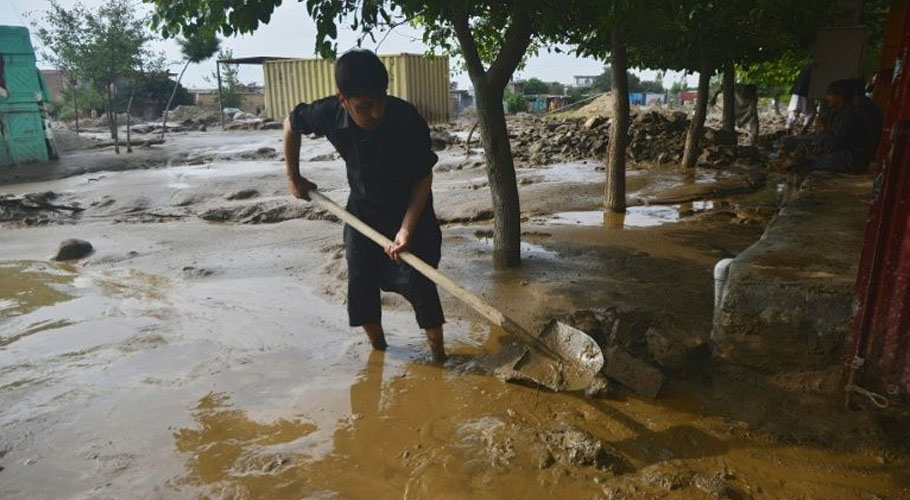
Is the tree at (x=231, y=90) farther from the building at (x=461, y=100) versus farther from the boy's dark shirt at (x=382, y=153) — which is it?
the boy's dark shirt at (x=382, y=153)

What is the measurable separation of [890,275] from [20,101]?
587 inches

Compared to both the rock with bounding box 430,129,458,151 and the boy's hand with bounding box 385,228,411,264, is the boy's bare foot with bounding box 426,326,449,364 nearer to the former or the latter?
the boy's hand with bounding box 385,228,411,264

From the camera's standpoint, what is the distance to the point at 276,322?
3.82 m

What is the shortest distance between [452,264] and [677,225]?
274cm

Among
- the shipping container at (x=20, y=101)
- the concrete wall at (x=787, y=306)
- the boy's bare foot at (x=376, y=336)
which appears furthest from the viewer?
the shipping container at (x=20, y=101)

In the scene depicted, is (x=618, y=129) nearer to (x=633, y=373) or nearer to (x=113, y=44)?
A: (x=633, y=373)

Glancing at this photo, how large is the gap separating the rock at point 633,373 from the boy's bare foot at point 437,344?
2.86 feet

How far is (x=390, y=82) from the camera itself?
58.6 feet

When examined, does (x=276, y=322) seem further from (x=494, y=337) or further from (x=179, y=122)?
(x=179, y=122)

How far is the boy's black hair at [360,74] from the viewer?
253 cm

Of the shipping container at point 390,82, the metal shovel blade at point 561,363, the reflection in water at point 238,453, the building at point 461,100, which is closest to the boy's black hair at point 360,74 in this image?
the metal shovel blade at point 561,363

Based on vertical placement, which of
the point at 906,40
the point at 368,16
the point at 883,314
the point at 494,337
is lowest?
→ the point at 494,337

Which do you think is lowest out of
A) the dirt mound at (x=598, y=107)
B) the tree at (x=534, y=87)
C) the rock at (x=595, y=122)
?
the rock at (x=595, y=122)

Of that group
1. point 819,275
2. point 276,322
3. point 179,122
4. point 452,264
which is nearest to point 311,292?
point 276,322
